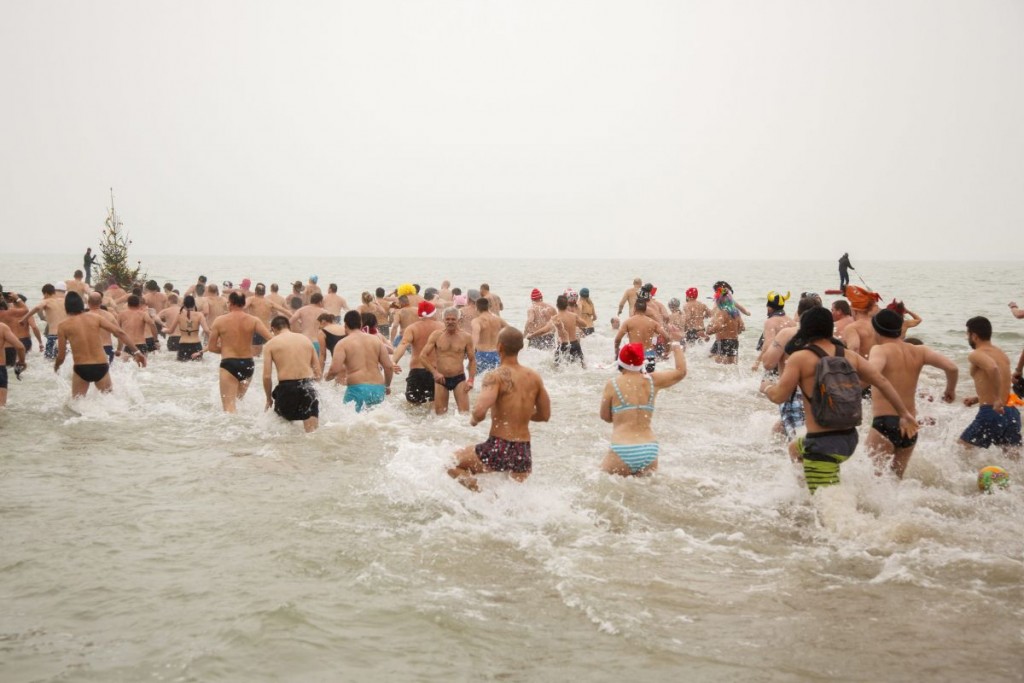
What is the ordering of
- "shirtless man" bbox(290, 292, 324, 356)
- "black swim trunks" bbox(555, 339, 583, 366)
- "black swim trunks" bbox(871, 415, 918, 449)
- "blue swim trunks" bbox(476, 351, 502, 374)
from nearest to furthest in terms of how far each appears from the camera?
1. "black swim trunks" bbox(871, 415, 918, 449)
2. "blue swim trunks" bbox(476, 351, 502, 374)
3. "shirtless man" bbox(290, 292, 324, 356)
4. "black swim trunks" bbox(555, 339, 583, 366)

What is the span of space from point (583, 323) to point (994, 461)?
9427mm

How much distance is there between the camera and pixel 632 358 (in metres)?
6.29

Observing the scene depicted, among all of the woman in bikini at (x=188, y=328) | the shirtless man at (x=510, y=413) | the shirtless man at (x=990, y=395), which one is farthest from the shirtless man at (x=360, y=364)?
the woman in bikini at (x=188, y=328)

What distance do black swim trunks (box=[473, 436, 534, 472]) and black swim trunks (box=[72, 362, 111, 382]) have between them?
633 centimetres

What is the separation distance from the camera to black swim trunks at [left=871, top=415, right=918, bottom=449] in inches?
244

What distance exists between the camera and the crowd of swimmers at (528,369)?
5.88 metres

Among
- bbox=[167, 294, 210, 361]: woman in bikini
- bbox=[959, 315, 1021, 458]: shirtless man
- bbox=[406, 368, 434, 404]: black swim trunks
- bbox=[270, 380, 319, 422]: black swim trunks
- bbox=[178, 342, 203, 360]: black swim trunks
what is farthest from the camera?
bbox=[178, 342, 203, 360]: black swim trunks

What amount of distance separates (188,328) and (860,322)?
12772 mm

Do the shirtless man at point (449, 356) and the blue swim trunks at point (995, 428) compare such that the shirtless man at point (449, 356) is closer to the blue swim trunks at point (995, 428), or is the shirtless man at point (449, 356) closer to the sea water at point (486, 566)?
the sea water at point (486, 566)

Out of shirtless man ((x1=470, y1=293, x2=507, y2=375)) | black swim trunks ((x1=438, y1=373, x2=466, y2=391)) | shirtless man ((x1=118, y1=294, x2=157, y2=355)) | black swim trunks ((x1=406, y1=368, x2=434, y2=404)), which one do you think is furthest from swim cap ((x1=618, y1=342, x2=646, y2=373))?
shirtless man ((x1=118, y1=294, x2=157, y2=355))

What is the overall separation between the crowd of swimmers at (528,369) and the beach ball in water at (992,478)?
39 centimetres

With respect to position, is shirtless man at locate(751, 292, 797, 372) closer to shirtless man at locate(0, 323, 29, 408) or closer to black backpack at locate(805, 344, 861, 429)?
black backpack at locate(805, 344, 861, 429)

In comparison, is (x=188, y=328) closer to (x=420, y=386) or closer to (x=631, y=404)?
(x=420, y=386)

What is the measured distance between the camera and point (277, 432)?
30.5 ft
